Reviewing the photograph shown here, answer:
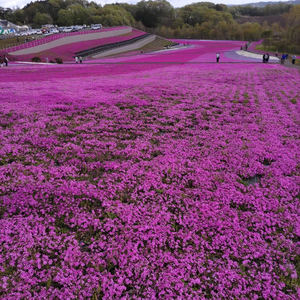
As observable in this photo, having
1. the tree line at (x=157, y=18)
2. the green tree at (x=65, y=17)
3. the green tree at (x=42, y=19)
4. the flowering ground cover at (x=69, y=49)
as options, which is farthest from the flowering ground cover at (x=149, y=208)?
the green tree at (x=42, y=19)

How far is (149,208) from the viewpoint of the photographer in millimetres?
6926

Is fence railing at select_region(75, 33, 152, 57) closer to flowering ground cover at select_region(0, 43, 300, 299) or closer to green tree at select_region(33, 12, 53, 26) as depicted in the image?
flowering ground cover at select_region(0, 43, 300, 299)

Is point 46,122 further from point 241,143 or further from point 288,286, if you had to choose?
point 288,286

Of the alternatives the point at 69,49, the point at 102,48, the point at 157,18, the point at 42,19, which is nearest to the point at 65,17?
the point at 42,19

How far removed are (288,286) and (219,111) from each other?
43.6 feet

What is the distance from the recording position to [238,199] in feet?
24.3

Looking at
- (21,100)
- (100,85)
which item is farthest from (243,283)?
(100,85)

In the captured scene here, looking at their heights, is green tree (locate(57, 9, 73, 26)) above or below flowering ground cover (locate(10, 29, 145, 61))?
above

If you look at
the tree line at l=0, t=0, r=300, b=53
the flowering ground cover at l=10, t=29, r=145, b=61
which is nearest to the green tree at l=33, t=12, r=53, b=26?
the tree line at l=0, t=0, r=300, b=53

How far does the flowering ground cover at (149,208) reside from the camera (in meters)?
4.88

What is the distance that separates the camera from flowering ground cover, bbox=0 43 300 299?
16.0 feet

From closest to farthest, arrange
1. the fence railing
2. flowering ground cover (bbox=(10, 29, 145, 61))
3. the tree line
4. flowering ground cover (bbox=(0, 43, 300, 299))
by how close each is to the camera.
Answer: flowering ground cover (bbox=(0, 43, 300, 299)) < flowering ground cover (bbox=(10, 29, 145, 61)) < the fence railing < the tree line

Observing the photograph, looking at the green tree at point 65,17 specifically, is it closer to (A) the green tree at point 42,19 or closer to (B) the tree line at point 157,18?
(B) the tree line at point 157,18

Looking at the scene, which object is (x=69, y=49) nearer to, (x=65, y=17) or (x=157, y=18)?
(x=65, y=17)
